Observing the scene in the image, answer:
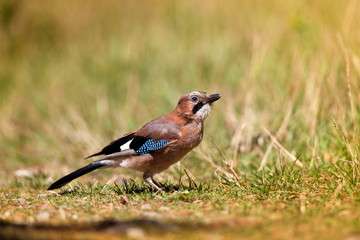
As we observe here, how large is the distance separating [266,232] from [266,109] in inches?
142

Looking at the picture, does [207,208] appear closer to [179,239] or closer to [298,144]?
[179,239]

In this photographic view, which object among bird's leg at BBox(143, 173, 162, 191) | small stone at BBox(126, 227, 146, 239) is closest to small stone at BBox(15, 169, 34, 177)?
bird's leg at BBox(143, 173, 162, 191)

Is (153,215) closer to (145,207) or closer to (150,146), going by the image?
(145,207)

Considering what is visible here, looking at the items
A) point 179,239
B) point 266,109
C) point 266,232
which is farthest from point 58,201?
point 266,109

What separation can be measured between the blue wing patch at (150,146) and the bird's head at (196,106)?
44 centimetres

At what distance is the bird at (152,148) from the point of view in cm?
468

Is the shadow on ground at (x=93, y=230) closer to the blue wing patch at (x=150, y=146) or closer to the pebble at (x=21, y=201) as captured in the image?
the pebble at (x=21, y=201)

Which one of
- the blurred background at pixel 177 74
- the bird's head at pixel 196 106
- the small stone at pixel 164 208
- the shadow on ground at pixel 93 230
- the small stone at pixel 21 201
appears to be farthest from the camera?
the blurred background at pixel 177 74

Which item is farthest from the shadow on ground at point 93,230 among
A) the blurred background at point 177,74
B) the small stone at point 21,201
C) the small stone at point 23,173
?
the small stone at point 23,173

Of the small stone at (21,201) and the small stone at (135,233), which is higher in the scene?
the small stone at (21,201)

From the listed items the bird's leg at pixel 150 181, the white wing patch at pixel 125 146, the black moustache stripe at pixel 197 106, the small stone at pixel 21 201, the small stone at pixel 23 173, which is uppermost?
the black moustache stripe at pixel 197 106

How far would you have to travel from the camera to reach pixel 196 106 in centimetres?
501

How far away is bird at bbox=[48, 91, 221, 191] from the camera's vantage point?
468 cm

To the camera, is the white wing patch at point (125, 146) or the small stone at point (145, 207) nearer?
the small stone at point (145, 207)
